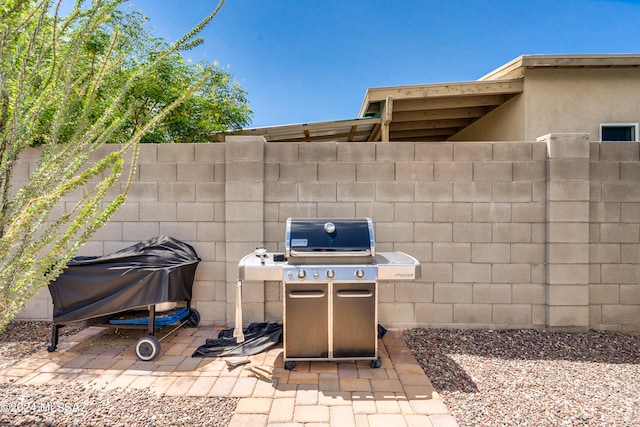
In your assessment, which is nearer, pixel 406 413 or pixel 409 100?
pixel 406 413

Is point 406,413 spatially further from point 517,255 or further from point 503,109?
point 503,109

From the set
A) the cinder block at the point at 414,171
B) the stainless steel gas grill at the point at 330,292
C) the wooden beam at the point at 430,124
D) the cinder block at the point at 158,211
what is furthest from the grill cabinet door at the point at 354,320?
the wooden beam at the point at 430,124

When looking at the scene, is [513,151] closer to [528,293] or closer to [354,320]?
[528,293]

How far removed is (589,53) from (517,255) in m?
4.06

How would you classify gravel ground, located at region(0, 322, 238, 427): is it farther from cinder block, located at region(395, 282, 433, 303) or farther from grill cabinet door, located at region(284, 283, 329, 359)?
cinder block, located at region(395, 282, 433, 303)

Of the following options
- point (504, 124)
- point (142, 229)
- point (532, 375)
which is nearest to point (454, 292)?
point (532, 375)

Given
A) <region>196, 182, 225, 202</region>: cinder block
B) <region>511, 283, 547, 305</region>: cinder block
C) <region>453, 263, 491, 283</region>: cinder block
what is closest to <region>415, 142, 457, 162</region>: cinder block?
<region>453, 263, 491, 283</region>: cinder block

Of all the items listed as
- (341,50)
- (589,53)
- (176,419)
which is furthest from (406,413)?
(341,50)

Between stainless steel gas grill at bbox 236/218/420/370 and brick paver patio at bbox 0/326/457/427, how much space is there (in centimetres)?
20

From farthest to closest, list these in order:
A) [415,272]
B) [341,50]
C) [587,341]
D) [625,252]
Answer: [341,50] < [625,252] < [587,341] < [415,272]

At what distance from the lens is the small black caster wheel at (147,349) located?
117 inches

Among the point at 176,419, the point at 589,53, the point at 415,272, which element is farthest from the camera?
the point at 589,53

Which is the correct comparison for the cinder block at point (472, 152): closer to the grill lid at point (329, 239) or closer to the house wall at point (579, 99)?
the grill lid at point (329, 239)

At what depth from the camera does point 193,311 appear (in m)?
3.74
